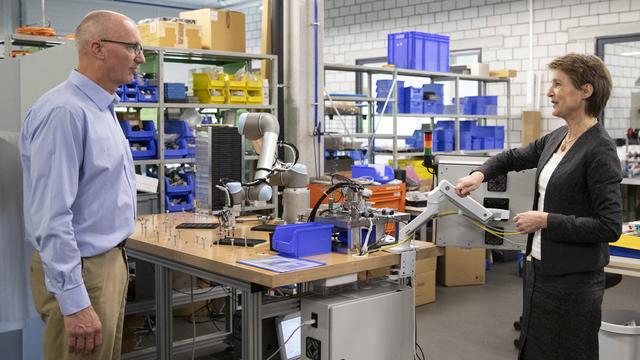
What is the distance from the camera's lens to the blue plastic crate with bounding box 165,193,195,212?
4.44m

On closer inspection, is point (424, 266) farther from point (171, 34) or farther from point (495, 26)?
point (495, 26)

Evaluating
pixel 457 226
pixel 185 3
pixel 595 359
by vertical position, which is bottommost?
pixel 595 359

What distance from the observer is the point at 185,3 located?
37.3 feet

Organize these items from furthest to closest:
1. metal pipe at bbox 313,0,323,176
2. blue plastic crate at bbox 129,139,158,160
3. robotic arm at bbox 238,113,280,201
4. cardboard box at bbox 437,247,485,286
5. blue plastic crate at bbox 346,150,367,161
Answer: blue plastic crate at bbox 346,150,367,161, cardboard box at bbox 437,247,485,286, metal pipe at bbox 313,0,323,176, blue plastic crate at bbox 129,139,158,160, robotic arm at bbox 238,113,280,201

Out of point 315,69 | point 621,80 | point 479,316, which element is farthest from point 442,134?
point 479,316

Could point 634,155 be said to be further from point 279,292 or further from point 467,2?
point 279,292

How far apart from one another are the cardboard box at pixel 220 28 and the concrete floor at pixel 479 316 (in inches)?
96.1

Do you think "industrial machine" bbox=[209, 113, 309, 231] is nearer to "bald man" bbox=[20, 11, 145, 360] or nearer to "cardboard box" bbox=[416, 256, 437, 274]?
"bald man" bbox=[20, 11, 145, 360]

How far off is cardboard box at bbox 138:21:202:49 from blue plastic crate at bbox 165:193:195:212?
3.39 ft

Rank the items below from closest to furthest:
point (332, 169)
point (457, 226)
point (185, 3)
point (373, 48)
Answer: point (457, 226), point (332, 169), point (373, 48), point (185, 3)

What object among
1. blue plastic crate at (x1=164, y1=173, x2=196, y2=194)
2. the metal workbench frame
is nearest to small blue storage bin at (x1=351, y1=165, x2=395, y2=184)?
blue plastic crate at (x1=164, y1=173, x2=196, y2=194)

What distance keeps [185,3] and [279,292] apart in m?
9.59

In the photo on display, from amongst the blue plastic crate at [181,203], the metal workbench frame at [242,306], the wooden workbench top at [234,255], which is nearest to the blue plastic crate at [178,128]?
the blue plastic crate at [181,203]

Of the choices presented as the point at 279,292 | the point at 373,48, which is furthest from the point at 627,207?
the point at 279,292
